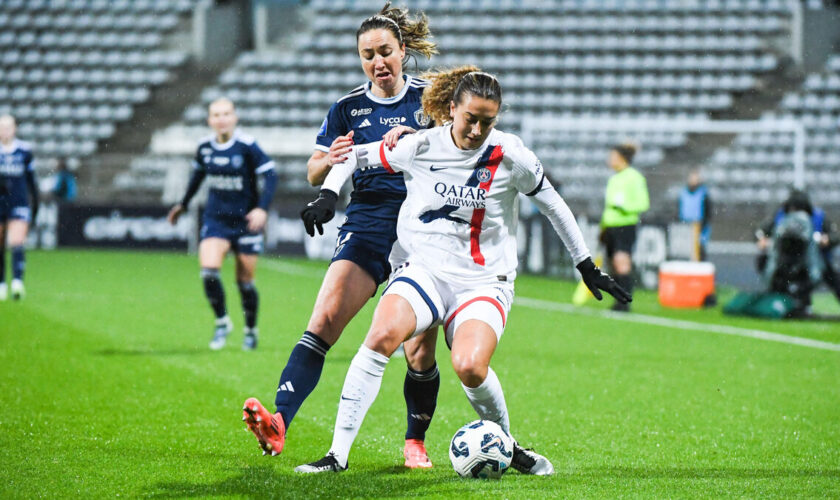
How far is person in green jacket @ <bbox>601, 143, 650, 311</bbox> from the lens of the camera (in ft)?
44.0

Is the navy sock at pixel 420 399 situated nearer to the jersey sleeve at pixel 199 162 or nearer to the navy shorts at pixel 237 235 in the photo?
the navy shorts at pixel 237 235

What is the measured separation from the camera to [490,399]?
189 inches

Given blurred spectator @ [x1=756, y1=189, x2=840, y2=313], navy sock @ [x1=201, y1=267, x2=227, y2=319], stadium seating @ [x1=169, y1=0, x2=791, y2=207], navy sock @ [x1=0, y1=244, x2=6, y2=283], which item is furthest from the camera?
stadium seating @ [x1=169, y1=0, x2=791, y2=207]

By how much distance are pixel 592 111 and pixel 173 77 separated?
10.8 m

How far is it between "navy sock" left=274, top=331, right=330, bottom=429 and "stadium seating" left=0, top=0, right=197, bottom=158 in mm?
23190

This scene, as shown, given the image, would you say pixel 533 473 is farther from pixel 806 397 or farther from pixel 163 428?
pixel 806 397

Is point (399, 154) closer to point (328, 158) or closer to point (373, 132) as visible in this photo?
point (328, 158)

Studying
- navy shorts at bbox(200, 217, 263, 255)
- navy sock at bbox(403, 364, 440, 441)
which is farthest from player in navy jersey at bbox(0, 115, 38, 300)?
navy sock at bbox(403, 364, 440, 441)

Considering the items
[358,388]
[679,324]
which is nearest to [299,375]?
[358,388]

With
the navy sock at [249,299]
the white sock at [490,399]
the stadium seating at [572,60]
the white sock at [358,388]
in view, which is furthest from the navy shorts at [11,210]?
the stadium seating at [572,60]

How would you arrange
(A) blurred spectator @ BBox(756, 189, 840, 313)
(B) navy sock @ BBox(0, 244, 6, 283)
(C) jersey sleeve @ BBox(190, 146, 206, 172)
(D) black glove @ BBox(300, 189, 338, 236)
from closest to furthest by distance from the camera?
(D) black glove @ BBox(300, 189, 338, 236) < (C) jersey sleeve @ BBox(190, 146, 206, 172) < (A) blurred spectator @ BBox(756, 189, 840, 313) < (B) navy sock @ BBox(0, 244, 6, 283)

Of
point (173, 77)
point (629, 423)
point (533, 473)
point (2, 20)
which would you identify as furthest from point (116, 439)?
point (2, 20)

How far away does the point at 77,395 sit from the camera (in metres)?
7.02

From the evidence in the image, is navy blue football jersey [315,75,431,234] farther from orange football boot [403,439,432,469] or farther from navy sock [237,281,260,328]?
navy sock [237,281,260,328]
